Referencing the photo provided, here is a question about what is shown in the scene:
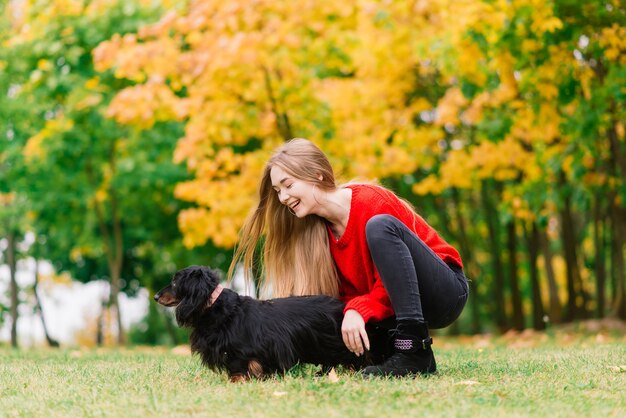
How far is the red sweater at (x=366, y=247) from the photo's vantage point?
405 cm

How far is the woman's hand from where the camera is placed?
393 cm

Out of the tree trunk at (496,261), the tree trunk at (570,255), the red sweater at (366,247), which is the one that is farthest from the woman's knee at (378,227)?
the tree trunk at (496,261)

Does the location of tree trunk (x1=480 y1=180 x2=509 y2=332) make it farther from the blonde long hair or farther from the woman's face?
the woman's face

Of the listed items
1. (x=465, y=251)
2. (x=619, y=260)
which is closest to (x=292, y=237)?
(x=619, y=260)

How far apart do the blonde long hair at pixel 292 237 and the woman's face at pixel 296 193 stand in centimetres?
3

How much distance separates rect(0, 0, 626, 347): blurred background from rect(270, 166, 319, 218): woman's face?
435 centimetres

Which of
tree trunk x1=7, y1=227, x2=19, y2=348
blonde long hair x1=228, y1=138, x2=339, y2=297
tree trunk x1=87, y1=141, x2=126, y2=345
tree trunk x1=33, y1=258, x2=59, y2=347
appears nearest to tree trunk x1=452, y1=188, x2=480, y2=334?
tree trunk x1=87, y1=141, x2=126, y2=345

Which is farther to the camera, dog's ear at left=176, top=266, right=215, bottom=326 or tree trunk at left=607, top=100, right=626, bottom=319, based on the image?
tree trunk at left=607, top=100, right=626, bottom=319

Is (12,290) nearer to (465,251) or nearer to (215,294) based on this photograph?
(465,251)

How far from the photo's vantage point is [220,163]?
12.1m

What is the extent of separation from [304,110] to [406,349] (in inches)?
314

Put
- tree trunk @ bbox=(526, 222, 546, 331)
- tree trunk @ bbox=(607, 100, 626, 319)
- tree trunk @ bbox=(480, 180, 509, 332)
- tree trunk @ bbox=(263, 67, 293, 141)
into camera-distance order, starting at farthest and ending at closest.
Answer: tree trunk @ bbox=(480, 180, 509, 332), tree trunk @ bbox=(526, 222, 546, 331), tree trunk @ bbox=(263, 67, 293, 141), tree trunk @ bbox=(607, 100, 626, 319)

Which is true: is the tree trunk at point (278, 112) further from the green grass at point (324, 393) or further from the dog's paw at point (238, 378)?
the dog's paw at point (238, 378)

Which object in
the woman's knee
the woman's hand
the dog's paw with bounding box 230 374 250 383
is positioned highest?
the woman's knee
